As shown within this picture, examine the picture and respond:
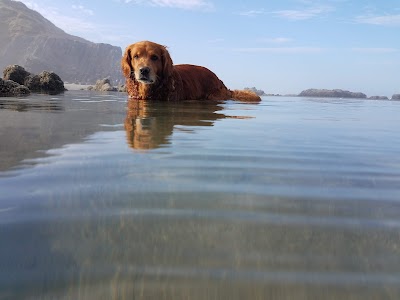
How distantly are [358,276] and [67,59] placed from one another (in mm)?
125765

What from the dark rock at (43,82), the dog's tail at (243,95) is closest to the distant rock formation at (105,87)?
the dark rock at (43,82)

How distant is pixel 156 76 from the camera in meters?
6.71

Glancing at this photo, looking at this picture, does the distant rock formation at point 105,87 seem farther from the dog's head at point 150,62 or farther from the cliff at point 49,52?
the cliff at point 49,52

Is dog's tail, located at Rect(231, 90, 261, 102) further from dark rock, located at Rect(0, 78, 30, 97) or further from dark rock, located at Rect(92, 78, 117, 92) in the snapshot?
dark rock, located at Rect(92, 78, 117, 92)

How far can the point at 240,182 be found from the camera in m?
1.32

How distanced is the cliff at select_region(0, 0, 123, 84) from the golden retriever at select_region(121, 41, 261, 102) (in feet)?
296

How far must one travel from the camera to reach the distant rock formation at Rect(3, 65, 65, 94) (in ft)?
42.5

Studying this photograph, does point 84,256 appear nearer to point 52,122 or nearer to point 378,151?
point 378,151

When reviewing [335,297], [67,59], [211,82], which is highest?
[67,59]

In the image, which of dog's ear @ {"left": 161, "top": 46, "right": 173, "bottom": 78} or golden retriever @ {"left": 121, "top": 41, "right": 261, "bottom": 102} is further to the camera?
dog's ear @ {"left": 161, "top": 46, "right": 173, "bottom": 78}

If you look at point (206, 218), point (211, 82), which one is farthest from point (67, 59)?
point (206, 218)

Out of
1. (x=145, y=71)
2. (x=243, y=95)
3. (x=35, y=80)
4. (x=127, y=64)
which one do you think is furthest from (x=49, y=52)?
(x=145, y=71)

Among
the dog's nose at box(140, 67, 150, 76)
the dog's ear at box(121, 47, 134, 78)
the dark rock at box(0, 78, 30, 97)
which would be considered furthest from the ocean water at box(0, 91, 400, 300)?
the dark rock at box(0, 78, 30, 97)

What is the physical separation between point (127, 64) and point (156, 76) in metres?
0.96
